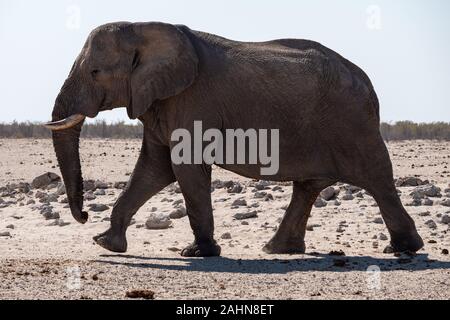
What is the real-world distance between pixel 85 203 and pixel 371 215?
4.22 metres

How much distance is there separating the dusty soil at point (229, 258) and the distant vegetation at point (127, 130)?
49.3ft

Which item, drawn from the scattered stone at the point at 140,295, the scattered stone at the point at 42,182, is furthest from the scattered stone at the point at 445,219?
the scattered stone at the point at 42,182

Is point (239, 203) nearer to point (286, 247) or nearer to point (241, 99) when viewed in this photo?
point (286, 247)

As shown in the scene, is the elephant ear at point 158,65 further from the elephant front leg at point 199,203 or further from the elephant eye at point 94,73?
the elephant front leg at point 199,203

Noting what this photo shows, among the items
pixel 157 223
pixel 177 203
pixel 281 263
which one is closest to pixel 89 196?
pixel 177 203

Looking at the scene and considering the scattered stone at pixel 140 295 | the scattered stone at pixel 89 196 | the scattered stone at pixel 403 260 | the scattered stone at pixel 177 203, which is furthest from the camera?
the scattered stone at pixel 89 196

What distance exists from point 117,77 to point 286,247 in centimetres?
241

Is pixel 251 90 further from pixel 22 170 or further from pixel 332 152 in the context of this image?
pixel 22 170

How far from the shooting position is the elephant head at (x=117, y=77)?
11.1 meters

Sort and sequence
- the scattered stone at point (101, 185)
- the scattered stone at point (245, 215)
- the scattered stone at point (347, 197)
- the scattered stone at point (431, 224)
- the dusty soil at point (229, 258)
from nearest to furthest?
the dusty soil at point (229, 258) → the scattered stone at point (431, 224) → the scattered stone at point (245, 215) → the scattered stone at point (347, 197) → the scattered stone at point (101, 185)

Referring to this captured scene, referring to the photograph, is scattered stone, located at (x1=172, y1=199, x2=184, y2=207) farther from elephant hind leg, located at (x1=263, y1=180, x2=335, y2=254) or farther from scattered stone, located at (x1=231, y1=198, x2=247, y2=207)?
elephant hind leg, located at (x1=263, y1=180, x2=335, y2=254)

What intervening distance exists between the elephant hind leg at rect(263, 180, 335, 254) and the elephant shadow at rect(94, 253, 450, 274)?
2.36 ft

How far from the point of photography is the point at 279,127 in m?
11.1
